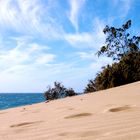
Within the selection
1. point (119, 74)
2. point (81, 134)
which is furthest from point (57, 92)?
point (81, 134)

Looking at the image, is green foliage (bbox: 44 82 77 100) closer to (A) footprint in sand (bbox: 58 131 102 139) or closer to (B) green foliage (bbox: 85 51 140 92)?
(B) green foliage (bbox: 85 51 140 92)

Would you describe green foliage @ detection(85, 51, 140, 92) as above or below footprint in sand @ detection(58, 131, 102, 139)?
above

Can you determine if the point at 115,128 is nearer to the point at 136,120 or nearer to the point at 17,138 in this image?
the point at 136,120

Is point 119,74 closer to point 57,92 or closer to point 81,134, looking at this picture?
point 57,92

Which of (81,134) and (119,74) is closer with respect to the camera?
(81,134)

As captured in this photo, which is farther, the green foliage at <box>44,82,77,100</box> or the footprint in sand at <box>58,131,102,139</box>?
the green foliage at <box>44,82,77,100</box>

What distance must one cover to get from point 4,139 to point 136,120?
1.17 meters

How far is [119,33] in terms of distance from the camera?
115 feet

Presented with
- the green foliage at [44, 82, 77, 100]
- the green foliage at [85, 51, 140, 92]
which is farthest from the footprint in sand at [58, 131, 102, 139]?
the green foliage at [44, 82, 77, 100]

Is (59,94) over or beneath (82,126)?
over

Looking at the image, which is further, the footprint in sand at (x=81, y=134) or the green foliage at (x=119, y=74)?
the green foliage at (x=119, y=74)

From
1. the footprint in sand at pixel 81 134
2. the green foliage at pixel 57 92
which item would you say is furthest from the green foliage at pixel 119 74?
the footprint in sand at pixel 81 134

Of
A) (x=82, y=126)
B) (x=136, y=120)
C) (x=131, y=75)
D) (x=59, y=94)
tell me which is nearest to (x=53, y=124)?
(x=82, y=126)

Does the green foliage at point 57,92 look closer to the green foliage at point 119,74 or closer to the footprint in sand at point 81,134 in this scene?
the green foliage at point 119,74
